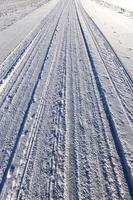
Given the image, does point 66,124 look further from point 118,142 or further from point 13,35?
point 13,35

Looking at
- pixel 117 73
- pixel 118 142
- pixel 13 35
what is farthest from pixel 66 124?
pixel 13 35

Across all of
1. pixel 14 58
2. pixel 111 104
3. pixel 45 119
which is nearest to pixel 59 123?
pixel 45 119

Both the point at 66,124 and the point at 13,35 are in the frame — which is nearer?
the point at 66,124

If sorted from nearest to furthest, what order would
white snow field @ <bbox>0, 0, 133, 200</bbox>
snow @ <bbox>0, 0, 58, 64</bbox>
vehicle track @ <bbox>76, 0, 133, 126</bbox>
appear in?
white snow field @ <bbox>0, 0, 133, 200</bbox>
vehicle track @ <bbox>76, 0, 133, 126</bbox>
snow @ <bbox>0, 0, 58, 64</bbox>

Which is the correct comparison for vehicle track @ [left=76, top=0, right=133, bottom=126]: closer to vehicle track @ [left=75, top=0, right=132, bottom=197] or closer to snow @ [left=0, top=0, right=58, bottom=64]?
vehicle track @ [left=75, top=0, right=132, bottom=197]

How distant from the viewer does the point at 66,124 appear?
5.86 meters

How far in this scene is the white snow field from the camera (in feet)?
14.3

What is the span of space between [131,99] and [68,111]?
1.54 metres

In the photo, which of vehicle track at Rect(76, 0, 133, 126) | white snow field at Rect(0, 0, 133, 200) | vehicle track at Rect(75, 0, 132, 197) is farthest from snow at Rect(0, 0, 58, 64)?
vehicle track at Rect(75, 0, 132, 197)

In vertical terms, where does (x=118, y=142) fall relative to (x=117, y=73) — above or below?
below

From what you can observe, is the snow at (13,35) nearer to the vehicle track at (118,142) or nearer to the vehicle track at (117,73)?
the vehicle track at (117,73)

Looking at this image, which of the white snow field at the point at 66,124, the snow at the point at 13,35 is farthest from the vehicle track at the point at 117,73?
the snow at the point at 13,35

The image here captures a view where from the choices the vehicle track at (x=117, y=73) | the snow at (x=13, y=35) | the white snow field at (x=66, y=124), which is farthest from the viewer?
the snow at (x=13, y=35)

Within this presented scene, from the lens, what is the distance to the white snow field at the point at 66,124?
4359 millimetres
